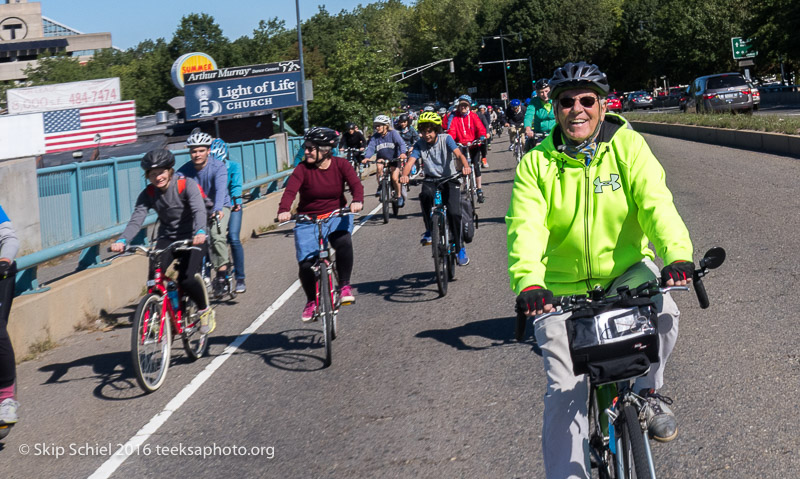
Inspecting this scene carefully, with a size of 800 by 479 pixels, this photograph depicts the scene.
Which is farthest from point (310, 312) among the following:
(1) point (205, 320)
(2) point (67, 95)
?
(2) point (67, 95)

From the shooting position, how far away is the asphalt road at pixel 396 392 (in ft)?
17.2

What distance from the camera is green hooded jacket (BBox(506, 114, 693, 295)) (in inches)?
147

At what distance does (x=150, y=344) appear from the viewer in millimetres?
7582

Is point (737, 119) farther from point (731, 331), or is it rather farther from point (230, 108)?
point (230, 108)

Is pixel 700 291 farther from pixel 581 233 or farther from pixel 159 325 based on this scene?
pixel 159 325

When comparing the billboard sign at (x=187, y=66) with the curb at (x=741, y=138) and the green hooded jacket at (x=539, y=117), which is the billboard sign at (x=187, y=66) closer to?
the curb at (x=741, y=138)

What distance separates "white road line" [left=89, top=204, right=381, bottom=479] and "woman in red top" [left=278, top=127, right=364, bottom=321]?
0.92 m

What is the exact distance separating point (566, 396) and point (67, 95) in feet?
235

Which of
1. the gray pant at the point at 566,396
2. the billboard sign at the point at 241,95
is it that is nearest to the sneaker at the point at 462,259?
the gray pant at the point at 566,396

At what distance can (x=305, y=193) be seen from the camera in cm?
866

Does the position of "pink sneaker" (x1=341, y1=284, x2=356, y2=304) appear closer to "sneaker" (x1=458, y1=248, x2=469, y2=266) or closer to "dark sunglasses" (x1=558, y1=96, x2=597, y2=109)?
"sneaker" (x1=458, y1=248, x2=469, y2=266)

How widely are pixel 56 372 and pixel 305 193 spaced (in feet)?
8.93

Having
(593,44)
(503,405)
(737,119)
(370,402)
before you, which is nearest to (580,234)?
(503,405)

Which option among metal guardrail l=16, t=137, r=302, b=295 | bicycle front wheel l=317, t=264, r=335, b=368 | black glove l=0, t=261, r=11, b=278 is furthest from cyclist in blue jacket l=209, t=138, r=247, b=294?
black glove l=0, t=261, r=11, b=278
